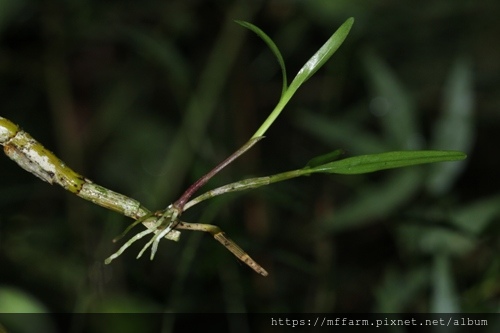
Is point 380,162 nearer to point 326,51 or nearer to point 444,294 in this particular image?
point 326,51

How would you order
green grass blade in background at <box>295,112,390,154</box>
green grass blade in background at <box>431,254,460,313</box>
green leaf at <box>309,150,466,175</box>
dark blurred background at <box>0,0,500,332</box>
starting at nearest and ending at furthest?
green leaf at <box>309,150,466,175</box> < green grass blade in background at <box>431,254,460,313</box> < dark blurred background at <box>0,0,500,332</box> < green grass blade in background at <box>295,112,390,154</box>

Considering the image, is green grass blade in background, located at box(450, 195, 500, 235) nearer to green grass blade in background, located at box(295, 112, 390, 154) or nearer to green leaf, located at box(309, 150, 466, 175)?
green grass blade in background, located at box(295, 112, 390, 154)

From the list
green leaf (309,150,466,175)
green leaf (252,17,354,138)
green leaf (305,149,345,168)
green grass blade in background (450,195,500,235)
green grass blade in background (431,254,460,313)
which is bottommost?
green leaf (309,150,466,175)

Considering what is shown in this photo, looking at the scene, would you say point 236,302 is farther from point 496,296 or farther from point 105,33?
point 105,33

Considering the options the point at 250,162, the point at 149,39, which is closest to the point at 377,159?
the point at 149,39

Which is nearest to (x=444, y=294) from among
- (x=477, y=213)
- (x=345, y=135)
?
(x=477, y=213)

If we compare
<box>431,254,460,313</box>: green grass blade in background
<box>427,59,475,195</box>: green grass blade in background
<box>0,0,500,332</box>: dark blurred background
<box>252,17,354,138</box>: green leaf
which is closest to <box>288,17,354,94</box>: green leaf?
<box>252,17,354,138</box>: green leaf

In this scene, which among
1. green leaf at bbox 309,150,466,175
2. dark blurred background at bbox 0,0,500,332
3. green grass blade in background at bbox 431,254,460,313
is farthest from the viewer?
dark blurred background at bbox 0,0,500,332

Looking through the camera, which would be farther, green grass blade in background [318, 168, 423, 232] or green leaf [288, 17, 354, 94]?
green grass blade in background [318, 168, 423, 232]
